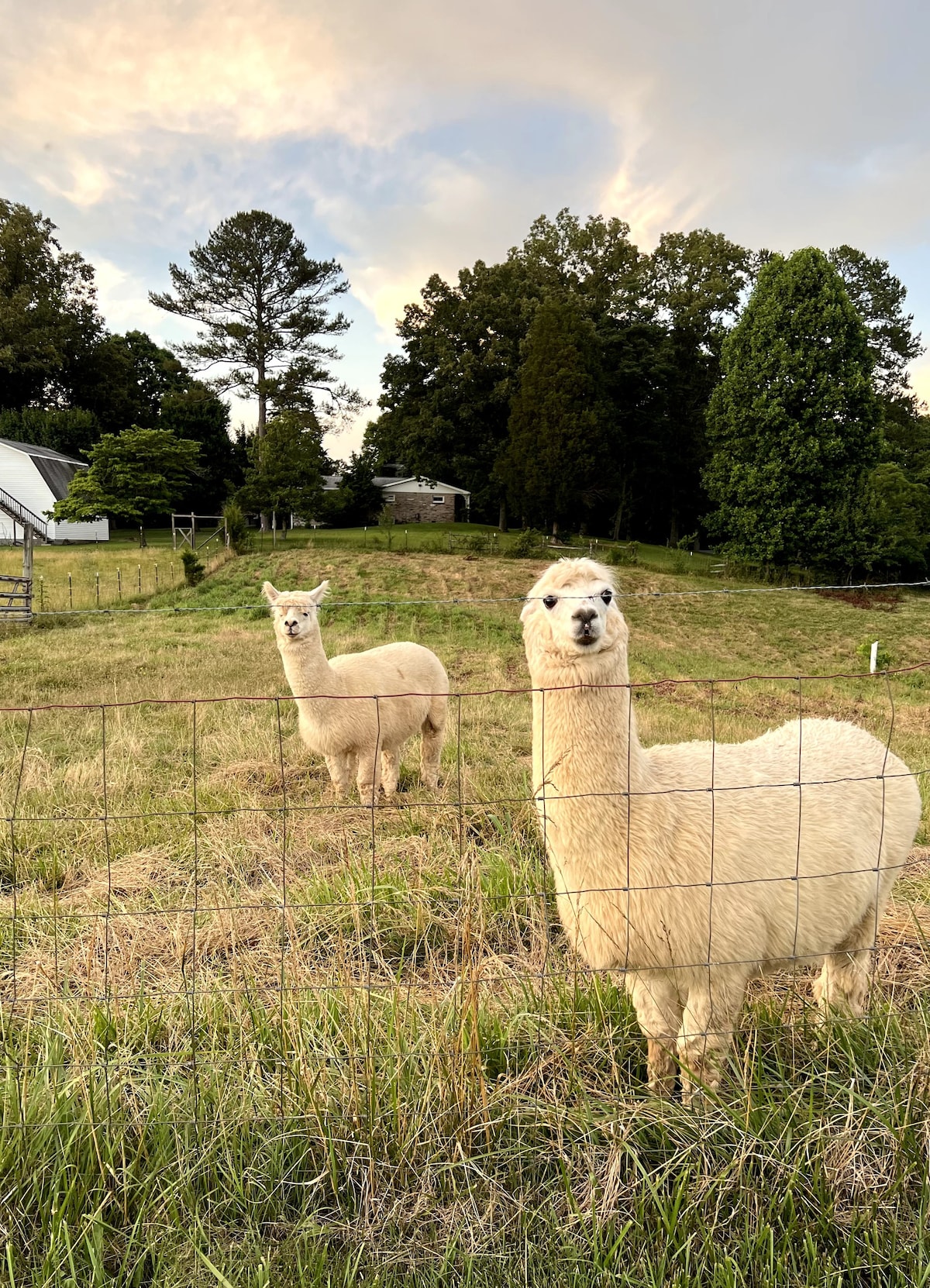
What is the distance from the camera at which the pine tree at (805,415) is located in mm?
27438

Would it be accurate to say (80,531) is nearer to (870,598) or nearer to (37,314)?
(37,314)

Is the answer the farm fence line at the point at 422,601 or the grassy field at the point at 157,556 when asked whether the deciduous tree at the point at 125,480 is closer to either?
the grassy field at the point at 157,556

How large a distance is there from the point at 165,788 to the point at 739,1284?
15.8 ft

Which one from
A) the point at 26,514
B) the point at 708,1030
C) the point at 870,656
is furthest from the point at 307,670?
the point at 26,514

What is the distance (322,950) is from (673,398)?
4083cm

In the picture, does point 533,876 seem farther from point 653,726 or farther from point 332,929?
point 653,726

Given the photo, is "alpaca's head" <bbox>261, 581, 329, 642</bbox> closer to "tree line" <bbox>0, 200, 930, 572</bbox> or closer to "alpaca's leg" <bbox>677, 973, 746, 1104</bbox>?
"alpaca's leg" <bbox>677, 973, 746, 1104</bbox>

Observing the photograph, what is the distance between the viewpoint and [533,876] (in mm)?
3598

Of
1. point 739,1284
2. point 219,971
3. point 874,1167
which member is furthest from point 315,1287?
point 874,1167

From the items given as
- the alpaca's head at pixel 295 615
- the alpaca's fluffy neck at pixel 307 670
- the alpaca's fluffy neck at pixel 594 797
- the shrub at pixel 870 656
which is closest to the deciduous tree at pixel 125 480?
the shrub at pixel 870 656

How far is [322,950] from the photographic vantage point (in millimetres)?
3309

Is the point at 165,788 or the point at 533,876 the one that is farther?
the point at 165,788

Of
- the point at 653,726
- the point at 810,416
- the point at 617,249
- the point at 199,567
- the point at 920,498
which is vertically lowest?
the point at 653,726

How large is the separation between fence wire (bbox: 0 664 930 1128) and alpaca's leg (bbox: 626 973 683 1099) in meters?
0.04
